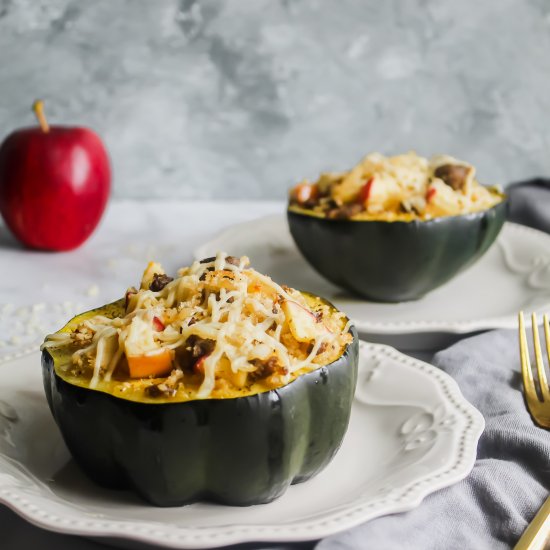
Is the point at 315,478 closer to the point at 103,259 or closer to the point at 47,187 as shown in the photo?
the point at 103,259

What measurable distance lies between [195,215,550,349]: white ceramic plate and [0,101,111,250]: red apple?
71cm

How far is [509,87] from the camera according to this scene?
5.81m

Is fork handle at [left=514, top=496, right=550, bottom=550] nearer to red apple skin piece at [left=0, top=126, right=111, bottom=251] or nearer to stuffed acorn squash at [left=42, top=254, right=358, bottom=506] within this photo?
stuffed acorn squash at [left=42, top=254, right=358, bottom=506]

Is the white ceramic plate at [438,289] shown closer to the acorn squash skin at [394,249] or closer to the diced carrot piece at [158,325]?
the acorn squash skin at [394,249]

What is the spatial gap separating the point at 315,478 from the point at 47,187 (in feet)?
8.22

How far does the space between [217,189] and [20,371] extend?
3396 mm

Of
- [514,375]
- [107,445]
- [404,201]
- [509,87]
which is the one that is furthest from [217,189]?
[107,445]

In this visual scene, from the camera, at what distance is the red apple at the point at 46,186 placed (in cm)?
422

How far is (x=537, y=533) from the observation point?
1937 mm

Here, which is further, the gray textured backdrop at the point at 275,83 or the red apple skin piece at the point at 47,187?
the gray textured backdrop at the point at 275,83

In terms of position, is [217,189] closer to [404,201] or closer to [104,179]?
[104,179]

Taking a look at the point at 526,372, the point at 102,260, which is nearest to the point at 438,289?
the point at 526,372

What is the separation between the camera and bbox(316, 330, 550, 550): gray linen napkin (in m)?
1.95

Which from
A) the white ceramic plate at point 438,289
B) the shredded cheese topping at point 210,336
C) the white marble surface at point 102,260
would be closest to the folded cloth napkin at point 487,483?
the white ceramic plate at point 438,289
